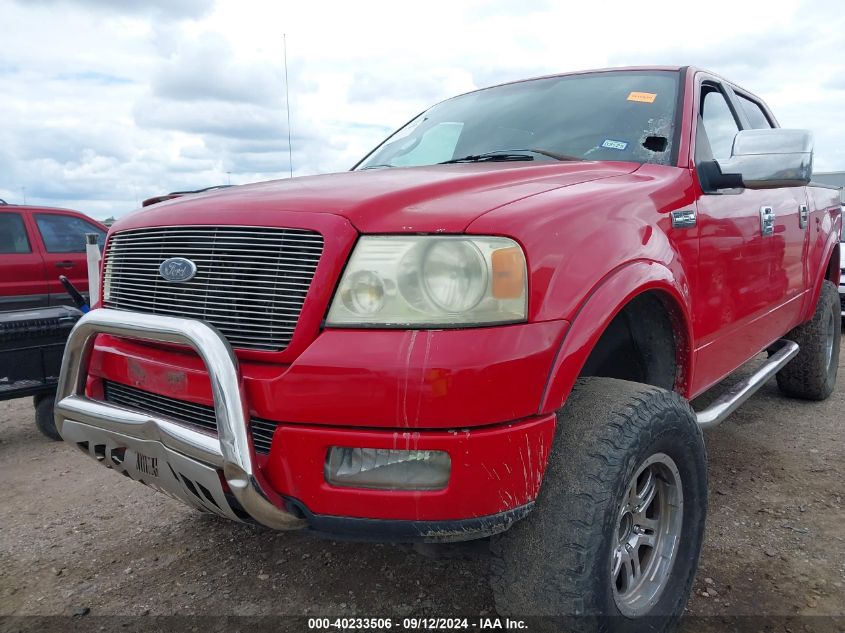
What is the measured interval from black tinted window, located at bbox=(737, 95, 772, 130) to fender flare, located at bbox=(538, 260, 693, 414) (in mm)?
2063

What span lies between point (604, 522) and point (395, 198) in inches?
38.8

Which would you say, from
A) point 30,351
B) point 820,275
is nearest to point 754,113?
point 820,275

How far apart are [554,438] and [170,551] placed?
5.93 feet

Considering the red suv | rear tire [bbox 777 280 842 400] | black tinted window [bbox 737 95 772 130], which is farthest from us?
the red suv

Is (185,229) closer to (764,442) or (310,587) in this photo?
(310,587)

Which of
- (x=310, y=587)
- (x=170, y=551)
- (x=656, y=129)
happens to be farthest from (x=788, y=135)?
(x=170, y=551)

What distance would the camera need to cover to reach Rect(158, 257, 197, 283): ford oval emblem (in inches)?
73.4

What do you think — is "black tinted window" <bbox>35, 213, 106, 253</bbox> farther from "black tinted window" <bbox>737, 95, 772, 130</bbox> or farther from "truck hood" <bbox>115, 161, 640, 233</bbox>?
"black tinted window" <bbox>737, 95, 772, 130</bbox>

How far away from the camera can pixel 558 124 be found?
9.21ft

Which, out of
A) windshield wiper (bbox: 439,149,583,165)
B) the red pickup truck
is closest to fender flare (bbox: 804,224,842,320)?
the red pickup truck

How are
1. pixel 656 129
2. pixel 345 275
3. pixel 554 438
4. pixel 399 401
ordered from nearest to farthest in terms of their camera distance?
pixel 399 401, pixel 345 275, pixel 554 438, pixel 656 129

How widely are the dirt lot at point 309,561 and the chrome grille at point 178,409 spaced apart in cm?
78

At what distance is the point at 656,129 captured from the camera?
263 centimetres

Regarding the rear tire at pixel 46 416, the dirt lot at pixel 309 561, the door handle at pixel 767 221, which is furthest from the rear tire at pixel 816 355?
the rear tire at pixel 46 416
